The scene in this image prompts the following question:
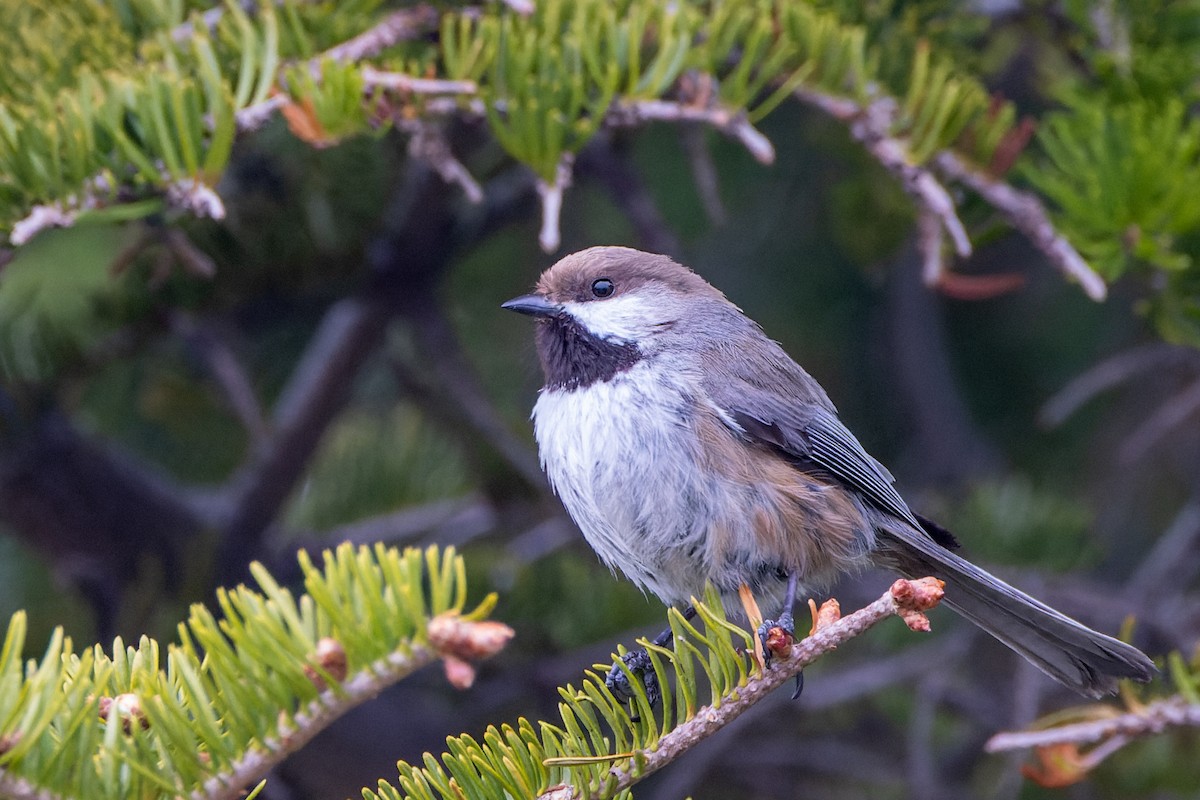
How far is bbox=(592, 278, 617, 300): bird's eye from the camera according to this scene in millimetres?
2912

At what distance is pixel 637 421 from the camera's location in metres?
2.55

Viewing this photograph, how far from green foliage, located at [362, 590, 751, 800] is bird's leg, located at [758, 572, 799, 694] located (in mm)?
63

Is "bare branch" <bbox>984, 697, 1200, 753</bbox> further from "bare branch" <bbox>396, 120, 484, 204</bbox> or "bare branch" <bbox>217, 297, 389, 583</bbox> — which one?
"bare branch" <bbox>217, 297, 389, 583</bbox>

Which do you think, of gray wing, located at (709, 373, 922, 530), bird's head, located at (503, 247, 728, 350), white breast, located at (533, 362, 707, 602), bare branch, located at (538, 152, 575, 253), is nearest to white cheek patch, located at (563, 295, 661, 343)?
bird's head, located at (503, 247, 728, 350)

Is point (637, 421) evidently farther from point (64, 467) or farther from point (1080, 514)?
point (64, 467)

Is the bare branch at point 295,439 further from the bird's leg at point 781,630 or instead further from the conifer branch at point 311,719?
the conifer branch at point 311,719

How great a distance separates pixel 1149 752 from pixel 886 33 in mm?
2082

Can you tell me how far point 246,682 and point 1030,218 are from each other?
5.99 feet

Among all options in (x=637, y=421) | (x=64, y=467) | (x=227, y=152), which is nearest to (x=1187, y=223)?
(x=637, y=421)

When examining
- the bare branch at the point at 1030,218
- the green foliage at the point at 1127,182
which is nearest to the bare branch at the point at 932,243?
the bare branch at the point at 1030,218

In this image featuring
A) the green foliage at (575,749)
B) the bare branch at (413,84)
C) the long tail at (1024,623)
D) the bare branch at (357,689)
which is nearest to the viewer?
the bare branch at (357,689)

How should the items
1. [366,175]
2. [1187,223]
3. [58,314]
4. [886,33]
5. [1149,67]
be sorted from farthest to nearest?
[366,175] → [58,314] → [886,33] → [1149,67] → [1187,223]

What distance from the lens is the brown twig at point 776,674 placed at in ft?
4.76

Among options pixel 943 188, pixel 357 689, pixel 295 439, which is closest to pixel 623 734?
pixel 357 689
